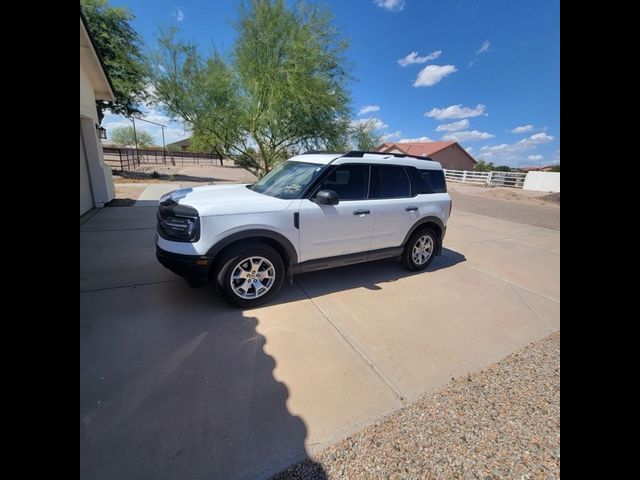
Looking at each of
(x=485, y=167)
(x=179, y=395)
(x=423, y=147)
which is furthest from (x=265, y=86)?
(x=423, y=147)

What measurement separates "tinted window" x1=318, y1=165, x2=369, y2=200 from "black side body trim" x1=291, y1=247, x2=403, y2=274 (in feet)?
2.70

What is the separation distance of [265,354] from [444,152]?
5918 centimetres

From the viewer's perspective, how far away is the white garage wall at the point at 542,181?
75.1ft

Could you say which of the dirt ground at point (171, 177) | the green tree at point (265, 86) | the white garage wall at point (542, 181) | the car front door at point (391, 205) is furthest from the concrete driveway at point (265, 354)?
the white garage wall at point (542, 181)

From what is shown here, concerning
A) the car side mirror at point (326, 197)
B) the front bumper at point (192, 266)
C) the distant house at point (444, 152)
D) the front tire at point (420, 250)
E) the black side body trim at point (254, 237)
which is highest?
the distant house at point (444, 152)

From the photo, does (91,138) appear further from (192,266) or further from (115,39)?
(115,39)

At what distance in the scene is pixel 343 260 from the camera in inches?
162

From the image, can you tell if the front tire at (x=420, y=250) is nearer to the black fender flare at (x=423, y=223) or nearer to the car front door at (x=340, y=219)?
the black fender flare at (x=423, y=223)

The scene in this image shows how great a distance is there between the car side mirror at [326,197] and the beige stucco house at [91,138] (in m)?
7.47
